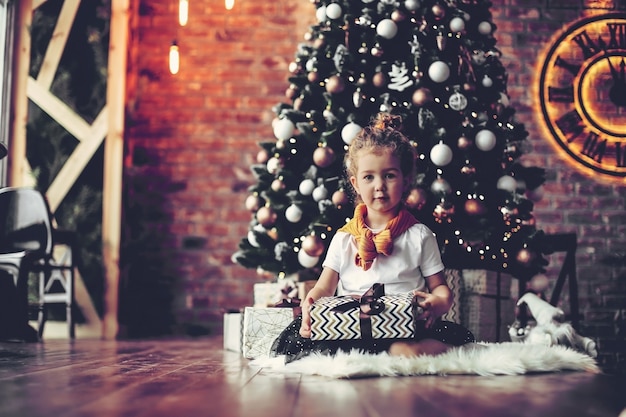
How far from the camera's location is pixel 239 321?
8.34 feet

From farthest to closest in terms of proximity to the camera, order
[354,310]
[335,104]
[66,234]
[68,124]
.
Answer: [68,124]
[66,234]
[335,104]
[354,310]

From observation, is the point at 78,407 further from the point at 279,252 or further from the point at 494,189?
the point at 494,189

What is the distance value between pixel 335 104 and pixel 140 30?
199 centimetres

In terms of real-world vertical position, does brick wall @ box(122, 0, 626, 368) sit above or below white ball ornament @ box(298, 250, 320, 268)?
above

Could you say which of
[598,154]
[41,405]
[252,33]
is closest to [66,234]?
[252,33]

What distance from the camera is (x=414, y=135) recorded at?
8.71 feet

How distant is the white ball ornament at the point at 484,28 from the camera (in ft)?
9.24

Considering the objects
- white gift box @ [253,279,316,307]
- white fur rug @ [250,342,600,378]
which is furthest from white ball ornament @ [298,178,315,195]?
white fur rug @ [250,342,600,378]

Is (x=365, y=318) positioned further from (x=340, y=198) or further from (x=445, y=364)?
(x=340, y=198)

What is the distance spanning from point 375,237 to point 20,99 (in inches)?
118

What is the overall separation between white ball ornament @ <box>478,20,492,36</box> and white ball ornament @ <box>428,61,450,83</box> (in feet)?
1.10

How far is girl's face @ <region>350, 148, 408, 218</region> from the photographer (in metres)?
1.79

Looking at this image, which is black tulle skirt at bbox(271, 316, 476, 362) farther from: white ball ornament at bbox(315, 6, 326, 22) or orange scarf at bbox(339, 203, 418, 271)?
white ball ornament at bbox(315, 6, 326, 22)

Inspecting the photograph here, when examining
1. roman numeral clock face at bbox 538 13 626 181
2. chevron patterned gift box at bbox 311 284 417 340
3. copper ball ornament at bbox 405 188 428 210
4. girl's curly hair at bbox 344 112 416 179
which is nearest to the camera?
chevron patterned gift box at bbox 311 284 417 340
